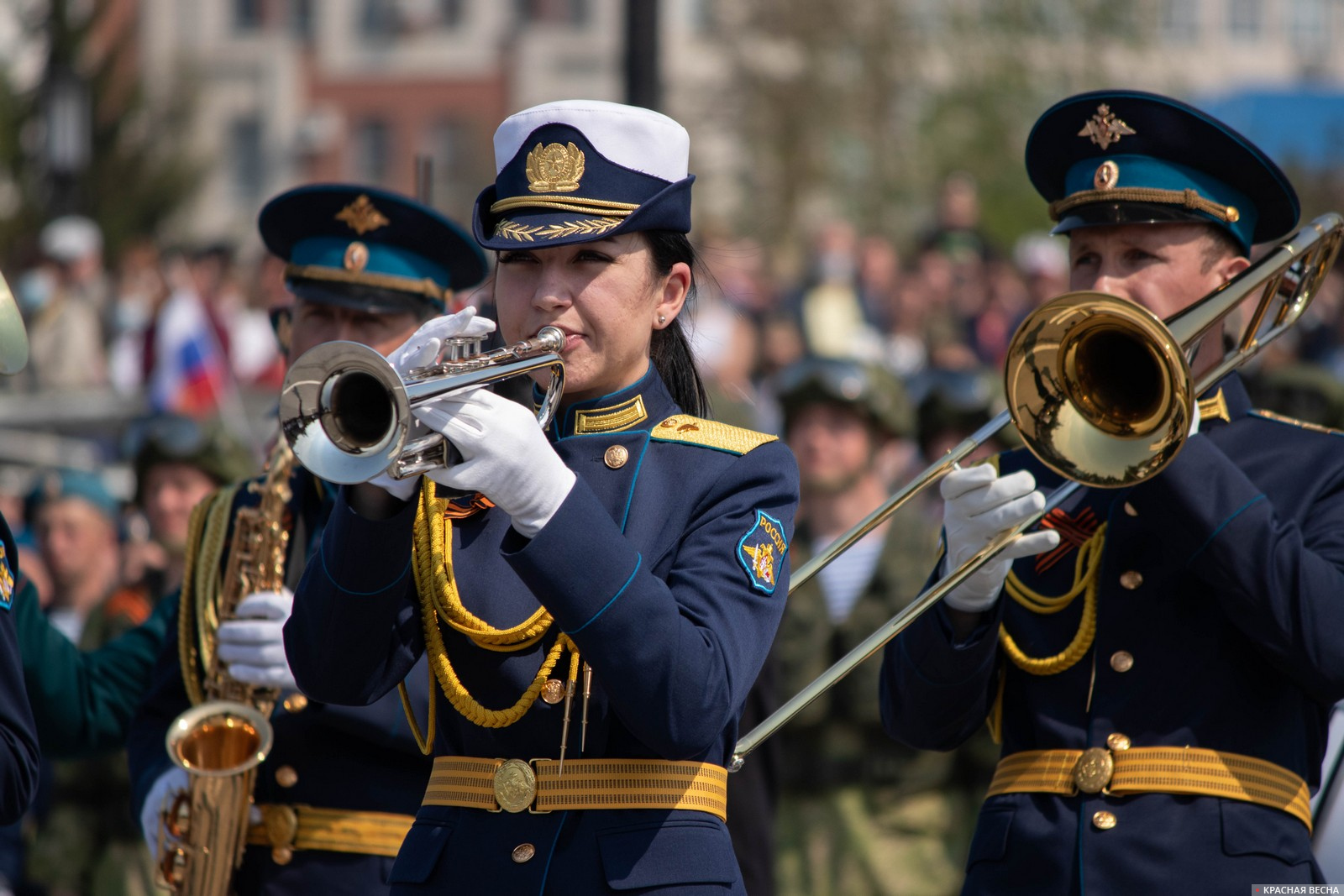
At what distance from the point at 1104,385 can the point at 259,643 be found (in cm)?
198

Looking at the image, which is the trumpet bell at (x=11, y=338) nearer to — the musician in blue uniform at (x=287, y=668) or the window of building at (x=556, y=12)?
the musician in blue uniform at (x=287, y=668)

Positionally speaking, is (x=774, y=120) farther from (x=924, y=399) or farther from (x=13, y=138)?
(x=924, y=399)

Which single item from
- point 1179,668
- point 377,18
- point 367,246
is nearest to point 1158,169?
point 1179,668

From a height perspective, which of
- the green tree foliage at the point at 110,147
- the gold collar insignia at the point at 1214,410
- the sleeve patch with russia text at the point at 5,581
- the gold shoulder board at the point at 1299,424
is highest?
the gold collar insignia at the point at 1214,410

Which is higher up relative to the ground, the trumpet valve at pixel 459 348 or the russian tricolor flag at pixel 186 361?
the trumpet valve at pixel 459 348

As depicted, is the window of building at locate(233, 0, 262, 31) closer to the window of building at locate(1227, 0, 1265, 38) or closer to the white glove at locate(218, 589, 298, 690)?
the window of building at locate(1227, 0, 1265, 38)

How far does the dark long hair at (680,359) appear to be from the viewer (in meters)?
3.74

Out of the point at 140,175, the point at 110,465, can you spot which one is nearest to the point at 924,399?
the point at 110,465

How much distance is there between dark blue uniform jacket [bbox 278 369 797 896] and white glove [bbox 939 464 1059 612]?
0.45 m

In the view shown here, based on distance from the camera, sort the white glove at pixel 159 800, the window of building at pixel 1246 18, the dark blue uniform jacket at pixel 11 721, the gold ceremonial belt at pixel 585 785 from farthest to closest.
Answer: the window of building at pixel 1246 18 → the white glove at pixel 159 800 → the dark blue uniform jacket at pixel 11 721 → the gold ceremonial belt at pixel 585 785

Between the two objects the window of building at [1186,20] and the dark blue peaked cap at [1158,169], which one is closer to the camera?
the dark blue peaked cap at [1158,169]

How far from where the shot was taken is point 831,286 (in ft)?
49.6

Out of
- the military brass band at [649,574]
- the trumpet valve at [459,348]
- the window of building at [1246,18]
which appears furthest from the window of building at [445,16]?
the trumpet valve at [459,348]

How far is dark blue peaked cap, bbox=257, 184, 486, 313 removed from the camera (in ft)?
16.6
